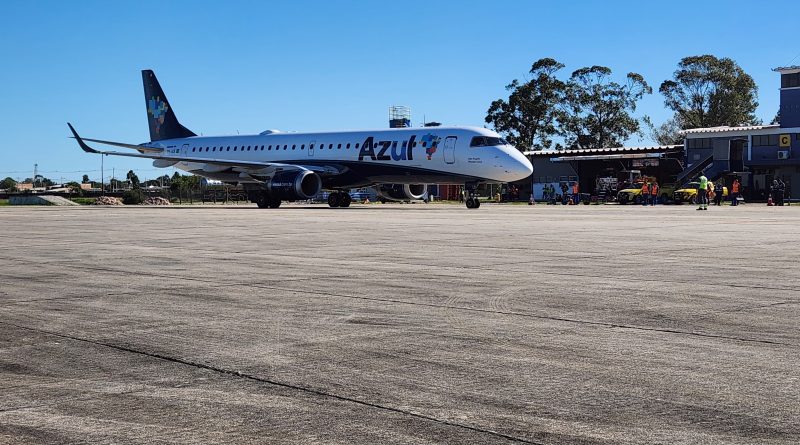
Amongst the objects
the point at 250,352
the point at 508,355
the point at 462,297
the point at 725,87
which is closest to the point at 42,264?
the point at 462,297

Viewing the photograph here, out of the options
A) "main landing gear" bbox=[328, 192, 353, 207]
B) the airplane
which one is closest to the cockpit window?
the airplane

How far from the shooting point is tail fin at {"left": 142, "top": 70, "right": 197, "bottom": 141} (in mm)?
51688

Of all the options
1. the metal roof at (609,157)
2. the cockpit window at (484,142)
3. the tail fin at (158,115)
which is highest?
the tail fin at (158,115)

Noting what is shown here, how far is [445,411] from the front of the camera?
14.9 ft

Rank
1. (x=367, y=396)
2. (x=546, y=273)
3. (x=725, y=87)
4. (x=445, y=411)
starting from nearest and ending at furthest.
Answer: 1. (x=445, y=411)
2. (x=367, y=396)
3. (x=546, y=273)
4. (x=725, y=87)

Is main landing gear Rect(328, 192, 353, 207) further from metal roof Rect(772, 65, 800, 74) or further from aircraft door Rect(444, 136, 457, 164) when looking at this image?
metal roof Rect(772, 65, 800, 74)

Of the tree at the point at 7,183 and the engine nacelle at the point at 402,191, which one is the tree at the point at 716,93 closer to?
the engine nacelle at the point at 402,191

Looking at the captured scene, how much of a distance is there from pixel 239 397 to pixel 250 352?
1196 millimetres

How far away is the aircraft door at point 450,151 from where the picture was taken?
36.7m

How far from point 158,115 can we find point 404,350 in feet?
159

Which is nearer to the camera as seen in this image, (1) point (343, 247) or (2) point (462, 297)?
(2) point (462, 297)

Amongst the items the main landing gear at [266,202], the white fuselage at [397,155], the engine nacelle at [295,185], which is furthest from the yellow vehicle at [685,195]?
the main landing gear at [266,202]

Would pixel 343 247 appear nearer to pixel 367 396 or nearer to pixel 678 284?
pixel 678 284

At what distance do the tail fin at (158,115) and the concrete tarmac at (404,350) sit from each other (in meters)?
40.2
